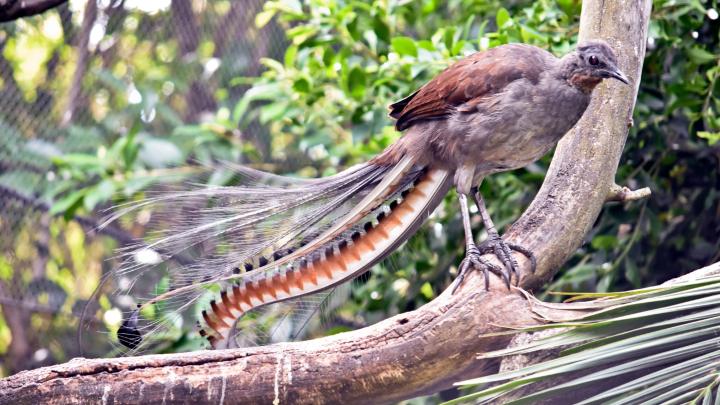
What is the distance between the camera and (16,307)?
18.3 feet

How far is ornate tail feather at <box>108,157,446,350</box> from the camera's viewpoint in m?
2.94

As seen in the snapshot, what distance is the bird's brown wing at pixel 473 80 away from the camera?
3.11 meters

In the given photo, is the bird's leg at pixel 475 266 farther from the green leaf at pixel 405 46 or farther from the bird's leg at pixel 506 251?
the green leaf at pixel 405 46

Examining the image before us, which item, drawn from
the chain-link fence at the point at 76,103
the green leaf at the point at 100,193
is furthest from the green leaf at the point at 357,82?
the chain-link fence at the point at 76,103

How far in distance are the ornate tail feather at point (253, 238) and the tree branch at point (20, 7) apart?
0.89m

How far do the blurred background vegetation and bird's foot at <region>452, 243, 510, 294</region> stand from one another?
2.88 ft

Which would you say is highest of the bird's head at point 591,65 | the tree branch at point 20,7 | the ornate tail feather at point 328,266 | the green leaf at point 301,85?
the tree branch at point 20,7

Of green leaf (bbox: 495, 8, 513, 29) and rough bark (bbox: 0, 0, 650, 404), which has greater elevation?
green leaf (bbox: 495, 8, 513, 29)

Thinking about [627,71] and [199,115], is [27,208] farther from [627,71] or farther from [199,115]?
[627,71]

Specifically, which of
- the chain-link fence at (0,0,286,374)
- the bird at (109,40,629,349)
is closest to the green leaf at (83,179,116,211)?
the chain-link fence at (0,0,286,374)

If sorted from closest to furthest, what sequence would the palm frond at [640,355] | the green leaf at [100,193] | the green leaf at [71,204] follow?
1. the palm frond at [640,355]
2. the green leaf at [100,193]
3. the green leaf at [71,204]

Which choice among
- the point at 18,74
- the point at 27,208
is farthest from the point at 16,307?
the point at 18,74

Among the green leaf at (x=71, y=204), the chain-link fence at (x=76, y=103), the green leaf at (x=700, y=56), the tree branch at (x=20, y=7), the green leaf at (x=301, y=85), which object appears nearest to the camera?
the tree branch at (x=20, y=7)

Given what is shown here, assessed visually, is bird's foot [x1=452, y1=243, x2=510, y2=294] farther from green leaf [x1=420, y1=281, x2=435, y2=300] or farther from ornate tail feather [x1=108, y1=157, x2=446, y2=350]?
green leaf [x1=420, y1=281, x2=435, y2=300]
